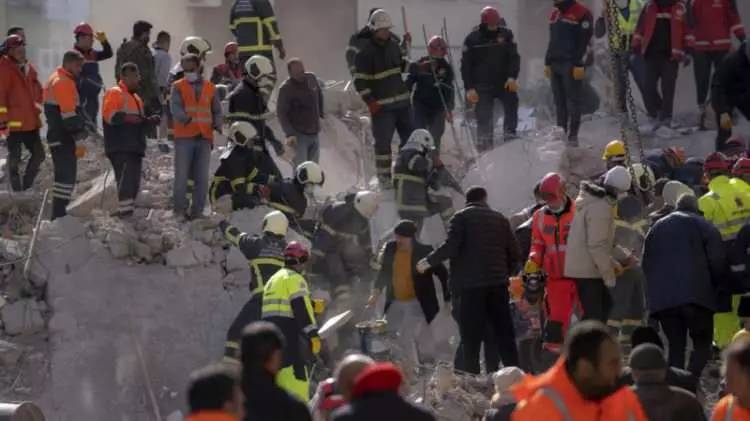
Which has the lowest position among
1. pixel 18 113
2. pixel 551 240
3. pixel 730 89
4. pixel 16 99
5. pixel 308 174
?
pixel 551 240

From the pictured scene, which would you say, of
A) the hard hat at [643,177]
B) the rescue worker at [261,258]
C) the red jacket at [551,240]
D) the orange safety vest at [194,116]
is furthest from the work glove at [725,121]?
the rescue worker at [261,258]

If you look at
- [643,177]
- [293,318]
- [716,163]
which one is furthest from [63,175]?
[716,163]

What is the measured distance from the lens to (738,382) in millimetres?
8570

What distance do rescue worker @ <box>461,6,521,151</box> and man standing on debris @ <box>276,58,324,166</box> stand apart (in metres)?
1.90

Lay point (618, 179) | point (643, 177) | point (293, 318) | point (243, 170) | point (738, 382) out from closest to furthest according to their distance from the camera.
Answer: point (738, 382), point (293, 318), point (618, 179), point (643, 177), point (243, 170)

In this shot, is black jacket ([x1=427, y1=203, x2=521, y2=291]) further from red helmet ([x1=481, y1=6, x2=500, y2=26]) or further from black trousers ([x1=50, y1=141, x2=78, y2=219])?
red helmet ([x1=481, y1=6, x2=500, y2=26])

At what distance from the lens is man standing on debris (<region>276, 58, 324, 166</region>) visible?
1903 cm

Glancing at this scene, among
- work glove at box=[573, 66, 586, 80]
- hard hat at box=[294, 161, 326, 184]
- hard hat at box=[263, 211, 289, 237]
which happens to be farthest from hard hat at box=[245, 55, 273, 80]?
work glove at box=[573, 66, 586, 80]

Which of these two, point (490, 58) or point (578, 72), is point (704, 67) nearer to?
point (578, 72)

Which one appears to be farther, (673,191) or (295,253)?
(673,191)

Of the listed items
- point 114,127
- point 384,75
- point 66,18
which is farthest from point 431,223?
point 66,18

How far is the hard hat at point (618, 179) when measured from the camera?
14.4 metres

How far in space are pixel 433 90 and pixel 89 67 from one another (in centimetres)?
398

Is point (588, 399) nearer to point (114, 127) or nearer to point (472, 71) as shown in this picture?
point (114, 127)
